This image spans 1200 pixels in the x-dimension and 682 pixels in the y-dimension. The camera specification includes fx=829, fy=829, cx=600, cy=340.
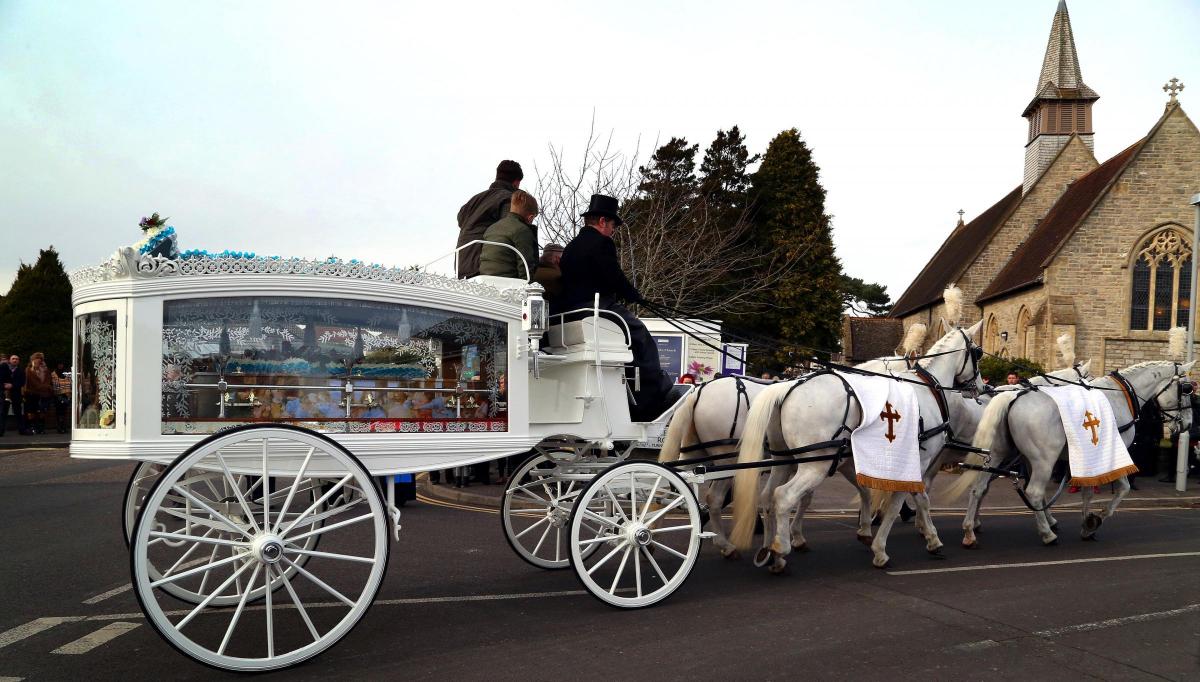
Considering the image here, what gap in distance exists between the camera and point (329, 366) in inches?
194

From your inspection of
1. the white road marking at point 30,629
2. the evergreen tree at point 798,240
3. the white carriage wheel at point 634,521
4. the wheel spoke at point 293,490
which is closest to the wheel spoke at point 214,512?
the wheel spoke at point 293,490

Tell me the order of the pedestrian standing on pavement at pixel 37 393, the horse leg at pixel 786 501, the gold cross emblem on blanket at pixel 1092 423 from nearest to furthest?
the horse leg at pixel 786 501
the gold cross emblem on blanket at pixel 1092 423
the pedestrian standing on pavement at pixel 37 393

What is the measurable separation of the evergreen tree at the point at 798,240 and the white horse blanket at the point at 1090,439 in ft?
88.8

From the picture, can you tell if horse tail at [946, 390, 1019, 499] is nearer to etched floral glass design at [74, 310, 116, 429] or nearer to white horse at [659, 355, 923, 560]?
white horse at [659, 355, 923, 560]

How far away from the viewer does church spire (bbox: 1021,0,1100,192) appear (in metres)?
39.7

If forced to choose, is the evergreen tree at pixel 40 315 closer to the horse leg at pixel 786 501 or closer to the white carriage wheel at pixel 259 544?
the white carriage wheel at pixel 259 544

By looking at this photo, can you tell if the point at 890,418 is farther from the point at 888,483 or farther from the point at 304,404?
the point at 304,404

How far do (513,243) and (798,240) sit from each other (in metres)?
31.8

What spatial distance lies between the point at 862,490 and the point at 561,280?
3440 millimetres

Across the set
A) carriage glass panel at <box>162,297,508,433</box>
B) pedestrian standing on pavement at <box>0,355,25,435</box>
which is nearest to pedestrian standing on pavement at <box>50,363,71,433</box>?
pedestrian standing on pavement at <box>0,355,25,435</box>

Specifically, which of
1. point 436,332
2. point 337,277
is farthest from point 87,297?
point 436,332

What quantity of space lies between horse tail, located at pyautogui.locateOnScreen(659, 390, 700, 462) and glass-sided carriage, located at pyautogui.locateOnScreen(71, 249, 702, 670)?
0.78m

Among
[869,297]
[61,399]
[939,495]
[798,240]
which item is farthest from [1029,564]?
[869,297]

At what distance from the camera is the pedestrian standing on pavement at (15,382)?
1864 centimetres
